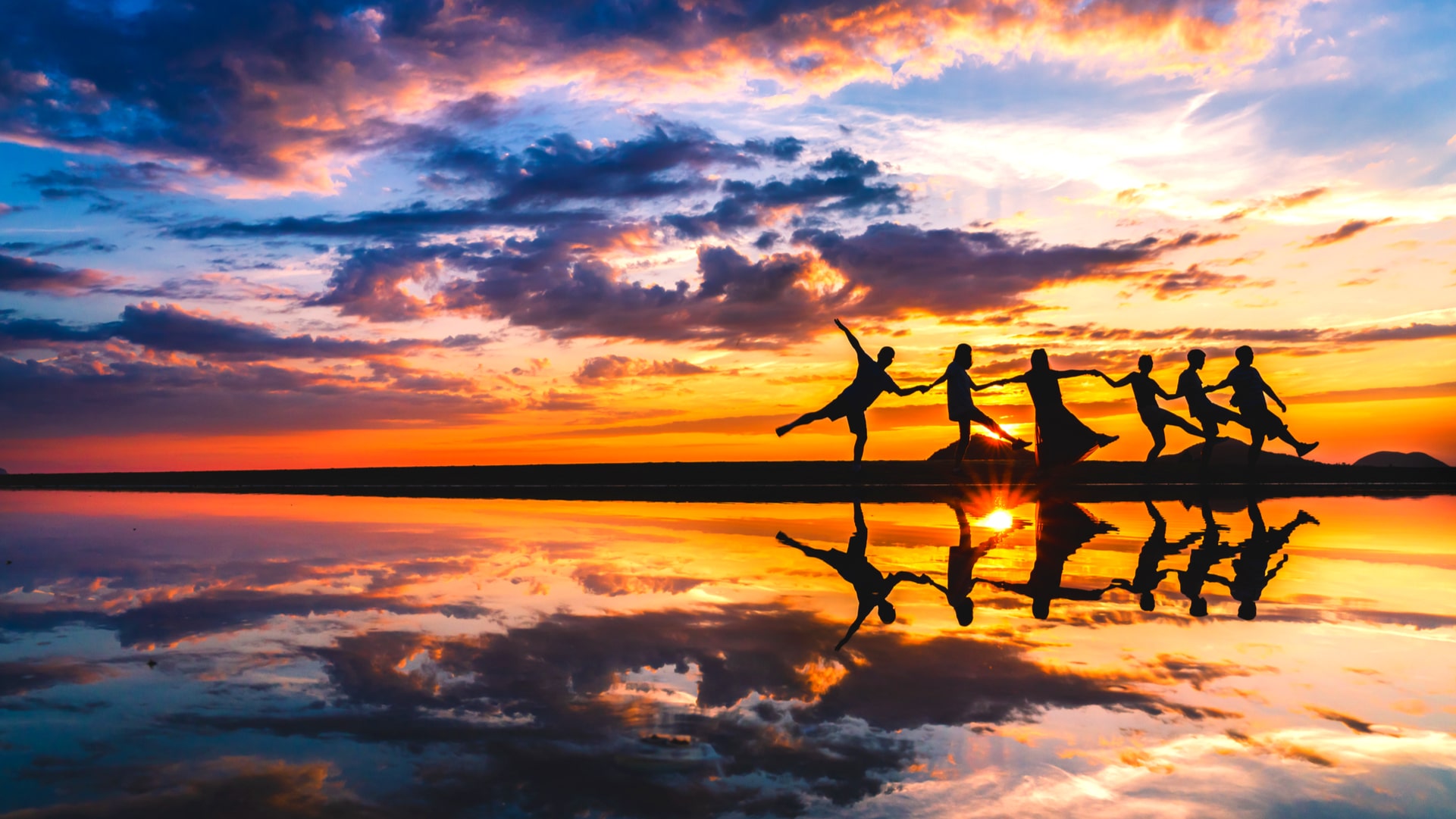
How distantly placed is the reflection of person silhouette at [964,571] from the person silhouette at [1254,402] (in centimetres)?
1062

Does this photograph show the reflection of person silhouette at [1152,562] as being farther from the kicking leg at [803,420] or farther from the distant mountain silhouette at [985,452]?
the distant mountain silhouette at [985,452]

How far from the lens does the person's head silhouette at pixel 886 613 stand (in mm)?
4688

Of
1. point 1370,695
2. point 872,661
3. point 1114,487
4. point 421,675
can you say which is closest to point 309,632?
point 421,675

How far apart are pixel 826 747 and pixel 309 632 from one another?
118 inches

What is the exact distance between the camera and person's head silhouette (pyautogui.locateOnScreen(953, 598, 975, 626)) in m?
4.68

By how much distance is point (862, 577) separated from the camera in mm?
6234

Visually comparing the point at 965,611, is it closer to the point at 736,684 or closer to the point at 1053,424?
the point at 736,684

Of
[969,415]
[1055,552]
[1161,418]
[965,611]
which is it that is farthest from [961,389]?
[965,611]

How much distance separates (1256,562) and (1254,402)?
477 inches

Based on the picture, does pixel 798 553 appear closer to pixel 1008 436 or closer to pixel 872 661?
pixel 872 661

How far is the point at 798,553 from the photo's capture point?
25.0 ft

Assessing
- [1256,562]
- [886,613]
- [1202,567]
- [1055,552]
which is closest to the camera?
[886,613]

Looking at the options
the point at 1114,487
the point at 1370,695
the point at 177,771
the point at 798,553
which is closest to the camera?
the point at 177,771

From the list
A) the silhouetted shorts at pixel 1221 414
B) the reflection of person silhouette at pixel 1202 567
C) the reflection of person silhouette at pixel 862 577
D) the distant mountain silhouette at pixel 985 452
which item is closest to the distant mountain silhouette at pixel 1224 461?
the silhouetted shorts at pixel 1221 414
